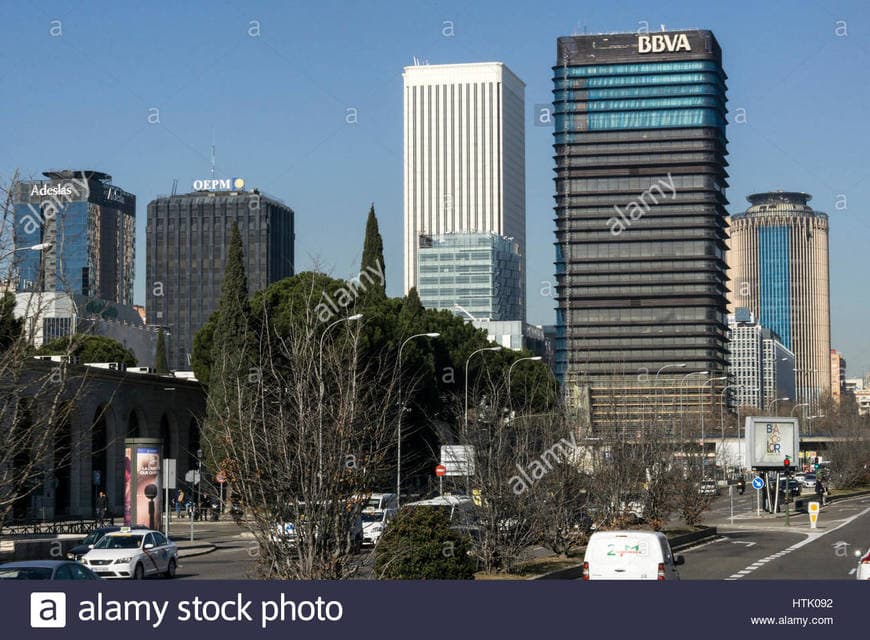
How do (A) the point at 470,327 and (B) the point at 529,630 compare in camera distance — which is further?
(A) the point at 470,327

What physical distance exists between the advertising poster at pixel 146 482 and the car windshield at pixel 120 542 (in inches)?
553

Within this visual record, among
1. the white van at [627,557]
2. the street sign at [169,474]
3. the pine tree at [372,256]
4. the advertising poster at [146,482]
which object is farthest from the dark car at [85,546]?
the pine tree at [372,256]

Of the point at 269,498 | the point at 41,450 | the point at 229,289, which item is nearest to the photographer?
the point at 41,450

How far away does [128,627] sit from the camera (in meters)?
15.3

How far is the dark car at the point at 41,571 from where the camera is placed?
21328 mm

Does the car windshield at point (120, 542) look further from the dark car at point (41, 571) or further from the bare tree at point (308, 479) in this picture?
the bare tree at point (308, 479)

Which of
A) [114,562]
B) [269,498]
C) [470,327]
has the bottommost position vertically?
[114,562]

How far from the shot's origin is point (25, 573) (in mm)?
21641

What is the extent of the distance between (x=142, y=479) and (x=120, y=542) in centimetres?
1469

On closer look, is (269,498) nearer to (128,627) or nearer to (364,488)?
(364,488)

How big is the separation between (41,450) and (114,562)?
1488cm

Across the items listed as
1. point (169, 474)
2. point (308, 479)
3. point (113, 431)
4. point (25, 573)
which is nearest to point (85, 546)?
point (169, 474)

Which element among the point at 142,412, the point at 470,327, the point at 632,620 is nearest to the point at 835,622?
the point at 632,620

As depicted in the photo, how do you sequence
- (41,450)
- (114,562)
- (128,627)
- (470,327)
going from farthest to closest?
1. (470,327)
2. (114,562)
3. (41,450)
4. (128,627)
